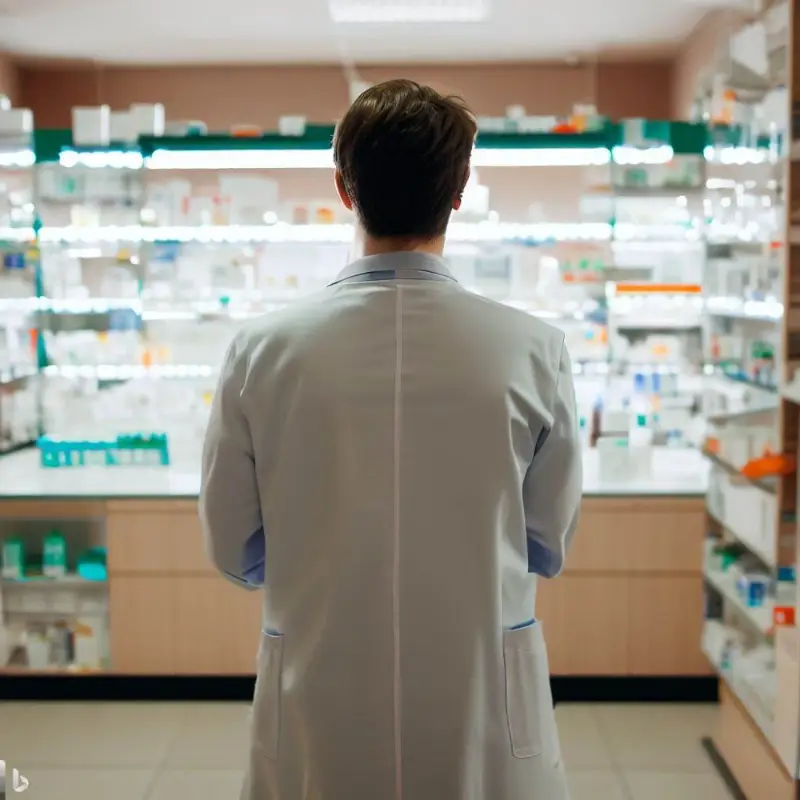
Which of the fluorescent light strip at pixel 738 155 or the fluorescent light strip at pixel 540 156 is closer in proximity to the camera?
the fluorescent light strip at pixel 738 155

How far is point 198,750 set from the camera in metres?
3.41

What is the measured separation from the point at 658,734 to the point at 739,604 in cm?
81

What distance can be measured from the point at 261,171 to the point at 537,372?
13.1 ft

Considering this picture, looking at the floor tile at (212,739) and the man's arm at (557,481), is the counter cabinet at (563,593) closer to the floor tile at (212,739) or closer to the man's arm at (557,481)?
the floor tile at (212,739)

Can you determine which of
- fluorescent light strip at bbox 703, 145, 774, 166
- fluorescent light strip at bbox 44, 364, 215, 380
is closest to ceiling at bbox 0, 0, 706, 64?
fluorescent light strip at bbox 44, 364, 215, 380

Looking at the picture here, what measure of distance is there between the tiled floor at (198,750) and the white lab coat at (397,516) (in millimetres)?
1967

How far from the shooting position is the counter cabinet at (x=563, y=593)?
12.1 ft

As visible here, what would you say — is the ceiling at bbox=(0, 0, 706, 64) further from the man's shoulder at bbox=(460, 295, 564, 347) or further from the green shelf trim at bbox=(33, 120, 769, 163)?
the man's shoulder at bbox=(460, 295, 564, 347)

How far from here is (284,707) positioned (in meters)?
1.35

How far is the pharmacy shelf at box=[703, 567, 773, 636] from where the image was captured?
109 inches

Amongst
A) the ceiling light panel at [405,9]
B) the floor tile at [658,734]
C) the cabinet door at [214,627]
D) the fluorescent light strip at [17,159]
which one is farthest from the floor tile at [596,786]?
the fluorescent light strip at [17,159]

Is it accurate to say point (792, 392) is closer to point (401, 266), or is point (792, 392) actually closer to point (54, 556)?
point (401, 266)

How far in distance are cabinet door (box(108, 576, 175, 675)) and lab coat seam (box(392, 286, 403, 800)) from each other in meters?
2.57

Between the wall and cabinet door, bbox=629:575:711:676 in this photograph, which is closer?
cabinet door, bbox=629:575:711:676
